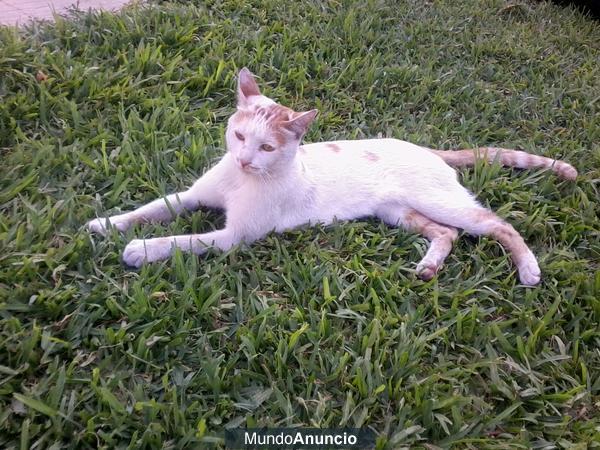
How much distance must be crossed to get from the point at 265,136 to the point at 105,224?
0.83m

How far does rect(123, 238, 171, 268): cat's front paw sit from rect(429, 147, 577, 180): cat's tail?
1.75m

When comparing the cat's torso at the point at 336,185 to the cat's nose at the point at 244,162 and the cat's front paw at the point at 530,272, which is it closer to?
the cat's nose at the point at 244,162

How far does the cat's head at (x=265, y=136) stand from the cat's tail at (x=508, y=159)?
1.14m

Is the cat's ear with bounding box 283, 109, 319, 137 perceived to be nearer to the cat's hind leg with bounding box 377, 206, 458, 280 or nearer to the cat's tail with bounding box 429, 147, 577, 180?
the cat's hind leg with bounding box 377, 206, 458, 280

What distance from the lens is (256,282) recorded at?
2.37m

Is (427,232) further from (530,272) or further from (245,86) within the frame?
(245,86)

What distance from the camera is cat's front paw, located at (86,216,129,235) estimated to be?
244cm

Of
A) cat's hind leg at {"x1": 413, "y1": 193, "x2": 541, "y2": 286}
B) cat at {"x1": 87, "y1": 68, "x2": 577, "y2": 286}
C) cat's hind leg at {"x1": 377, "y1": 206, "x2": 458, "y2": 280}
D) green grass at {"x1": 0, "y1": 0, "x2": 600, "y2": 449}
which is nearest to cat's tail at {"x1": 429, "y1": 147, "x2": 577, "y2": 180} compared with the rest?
green grass at {"x1": 0, "y1": 0, "x2": 600, "y2": 449}

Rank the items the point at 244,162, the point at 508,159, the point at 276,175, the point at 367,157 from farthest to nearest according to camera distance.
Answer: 1. the point at 508,159
2. the point at 367,157
3. the point at 276,175
4. the point at 244,162

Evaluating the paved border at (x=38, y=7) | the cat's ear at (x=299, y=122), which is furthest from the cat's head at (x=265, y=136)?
the paved border at (x=38, y=7)

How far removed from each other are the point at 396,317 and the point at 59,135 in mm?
2114

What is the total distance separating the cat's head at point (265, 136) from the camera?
2.44 meters

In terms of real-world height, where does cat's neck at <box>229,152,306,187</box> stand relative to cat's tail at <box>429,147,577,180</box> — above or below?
A: above

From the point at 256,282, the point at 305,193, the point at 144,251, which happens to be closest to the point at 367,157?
the point at 305,193
